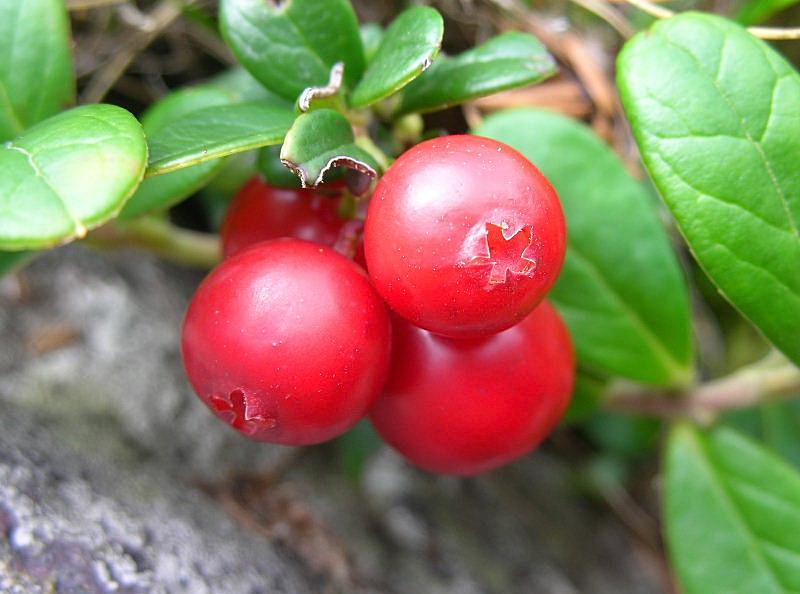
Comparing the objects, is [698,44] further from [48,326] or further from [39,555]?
[48,326]

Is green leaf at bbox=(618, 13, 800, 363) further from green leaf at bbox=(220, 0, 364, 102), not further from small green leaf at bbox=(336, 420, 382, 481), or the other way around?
small green leaf at bbox=(336, 420, 382, 481)

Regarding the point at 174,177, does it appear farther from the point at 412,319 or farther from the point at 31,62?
the point at 412,319

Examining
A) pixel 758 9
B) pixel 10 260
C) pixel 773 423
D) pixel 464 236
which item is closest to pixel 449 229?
pixel 464 236

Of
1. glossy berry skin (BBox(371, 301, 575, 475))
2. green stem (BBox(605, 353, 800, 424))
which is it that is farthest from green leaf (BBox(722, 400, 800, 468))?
glossy berry skin (BBox(371, 301, 575, 475))

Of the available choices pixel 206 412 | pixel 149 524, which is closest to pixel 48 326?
pixel 206 412

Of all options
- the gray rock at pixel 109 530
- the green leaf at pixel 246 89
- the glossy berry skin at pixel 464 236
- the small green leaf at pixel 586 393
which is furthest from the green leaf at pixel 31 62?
the small green leaf at pixel 586 393

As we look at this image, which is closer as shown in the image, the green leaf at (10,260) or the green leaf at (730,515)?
the green leaf at (10,260)

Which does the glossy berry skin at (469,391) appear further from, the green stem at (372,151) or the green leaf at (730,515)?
the green leaf at (730,515)

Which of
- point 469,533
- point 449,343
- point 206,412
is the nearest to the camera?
point 449,343
